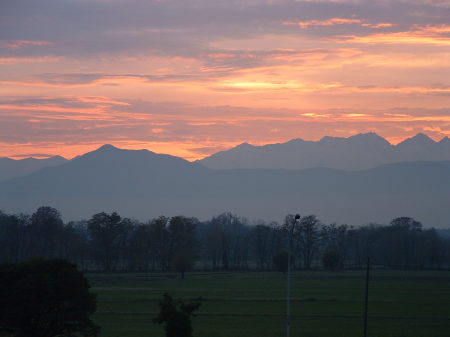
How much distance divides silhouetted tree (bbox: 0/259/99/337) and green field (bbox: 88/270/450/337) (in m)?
8.52

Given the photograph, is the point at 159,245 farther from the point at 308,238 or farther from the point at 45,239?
the point at 308,238

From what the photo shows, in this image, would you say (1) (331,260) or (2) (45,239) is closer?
(1) (331,260)

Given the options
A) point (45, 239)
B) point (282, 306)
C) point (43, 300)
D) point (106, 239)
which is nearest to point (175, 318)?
point (43, 300)

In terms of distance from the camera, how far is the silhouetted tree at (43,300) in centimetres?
3344

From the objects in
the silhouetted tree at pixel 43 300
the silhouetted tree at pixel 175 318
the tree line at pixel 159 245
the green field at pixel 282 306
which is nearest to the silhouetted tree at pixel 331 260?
the tree line at pixel 159 245

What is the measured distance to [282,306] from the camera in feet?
194

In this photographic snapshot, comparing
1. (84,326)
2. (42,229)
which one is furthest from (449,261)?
(84,326)

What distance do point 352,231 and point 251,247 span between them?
23.9 meters

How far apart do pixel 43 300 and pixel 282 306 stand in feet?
97.0

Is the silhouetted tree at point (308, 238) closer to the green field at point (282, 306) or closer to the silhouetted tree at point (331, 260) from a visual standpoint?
the silhouetted tree at point (331, 260)

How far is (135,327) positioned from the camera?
46125mm

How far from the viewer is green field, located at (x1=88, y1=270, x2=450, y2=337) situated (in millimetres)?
45119

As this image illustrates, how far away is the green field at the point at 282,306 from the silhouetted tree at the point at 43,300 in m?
8.52

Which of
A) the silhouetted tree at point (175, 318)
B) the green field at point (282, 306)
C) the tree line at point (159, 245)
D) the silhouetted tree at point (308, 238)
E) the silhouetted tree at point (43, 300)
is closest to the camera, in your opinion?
the silhouetted tree at point (43, 300)
